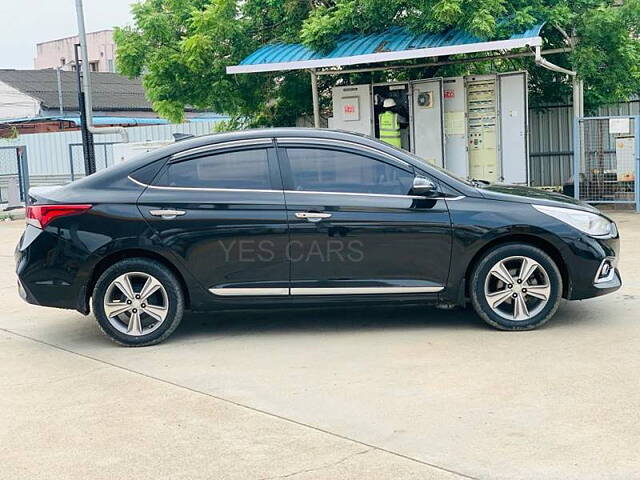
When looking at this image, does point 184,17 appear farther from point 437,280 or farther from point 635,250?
point 437,280

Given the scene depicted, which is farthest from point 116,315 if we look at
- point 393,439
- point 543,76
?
point 543,76

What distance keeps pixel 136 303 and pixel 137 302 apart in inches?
0.4

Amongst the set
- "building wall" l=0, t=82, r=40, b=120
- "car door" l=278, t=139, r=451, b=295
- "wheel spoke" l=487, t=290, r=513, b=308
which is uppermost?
"building wall" l=0, t=82, r=40, b=120

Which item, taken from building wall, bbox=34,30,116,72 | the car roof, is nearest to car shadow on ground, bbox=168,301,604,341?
the car roof

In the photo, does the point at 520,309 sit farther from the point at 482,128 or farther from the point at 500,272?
the point at 482,128

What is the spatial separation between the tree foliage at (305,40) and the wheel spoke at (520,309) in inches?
322

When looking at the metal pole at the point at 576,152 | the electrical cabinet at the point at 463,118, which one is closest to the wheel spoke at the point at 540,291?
the metal pole at the point at 576,152

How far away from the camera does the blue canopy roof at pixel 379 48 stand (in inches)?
576

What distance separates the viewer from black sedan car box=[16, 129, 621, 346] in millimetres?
7184

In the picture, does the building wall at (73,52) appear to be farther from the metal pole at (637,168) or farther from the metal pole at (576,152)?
the metal pole at (637,168)

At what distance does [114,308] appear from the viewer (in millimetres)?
7238

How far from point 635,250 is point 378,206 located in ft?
17.4

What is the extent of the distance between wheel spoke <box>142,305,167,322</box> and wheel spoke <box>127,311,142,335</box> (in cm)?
8

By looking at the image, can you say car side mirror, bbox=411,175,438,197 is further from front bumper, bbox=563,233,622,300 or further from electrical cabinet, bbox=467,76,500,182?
electrical cabinet, bbox=467,76,500,182
